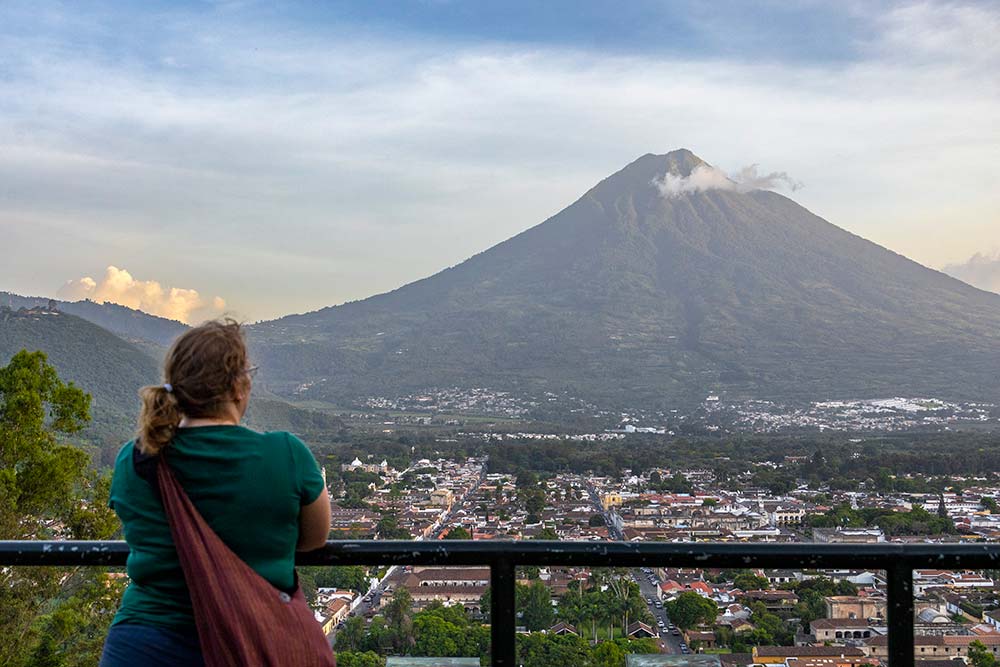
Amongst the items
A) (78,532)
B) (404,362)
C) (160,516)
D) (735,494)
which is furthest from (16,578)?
(404,362)

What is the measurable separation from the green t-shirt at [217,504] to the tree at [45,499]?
4.91m

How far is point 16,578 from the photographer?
6207 mm

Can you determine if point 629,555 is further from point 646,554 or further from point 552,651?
point 552,651

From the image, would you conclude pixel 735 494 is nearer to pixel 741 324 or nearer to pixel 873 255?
pixel 741 324

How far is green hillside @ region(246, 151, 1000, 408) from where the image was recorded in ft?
182

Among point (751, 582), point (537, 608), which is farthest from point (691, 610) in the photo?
point (537, 608)

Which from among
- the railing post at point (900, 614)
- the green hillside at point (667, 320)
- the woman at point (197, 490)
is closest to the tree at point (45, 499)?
the woman at point (197, 490)

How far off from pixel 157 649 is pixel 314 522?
1.08ft

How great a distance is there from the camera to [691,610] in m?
2.33

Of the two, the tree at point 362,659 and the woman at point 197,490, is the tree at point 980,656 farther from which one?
the woman at point 197,490

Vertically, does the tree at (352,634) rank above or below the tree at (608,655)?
above

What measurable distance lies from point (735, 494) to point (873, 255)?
65193mm

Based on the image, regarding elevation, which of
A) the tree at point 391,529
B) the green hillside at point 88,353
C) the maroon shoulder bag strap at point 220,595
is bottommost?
the tree at point 391,529

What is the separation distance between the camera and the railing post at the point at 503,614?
1907mm
